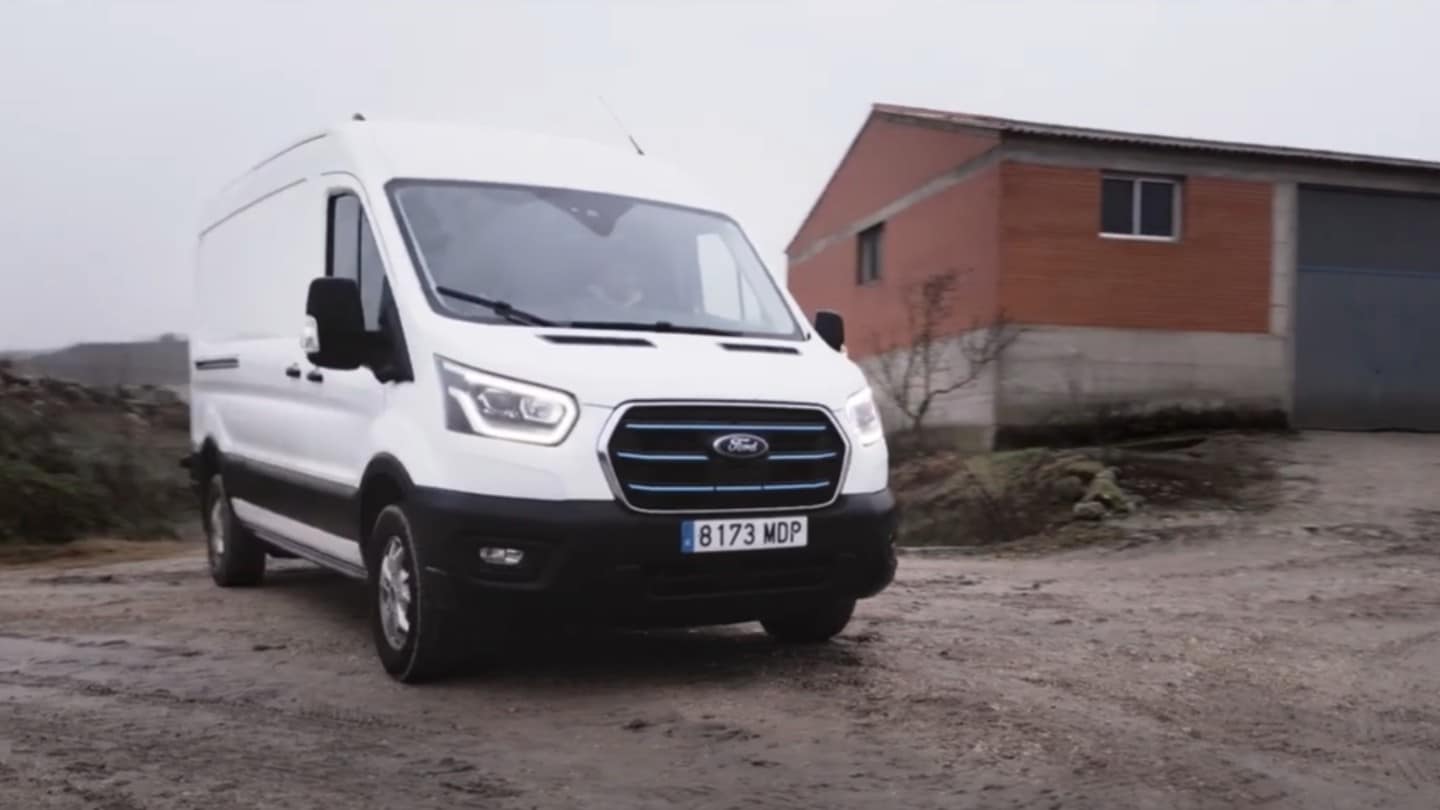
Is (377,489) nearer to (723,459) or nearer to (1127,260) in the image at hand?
(723,459)

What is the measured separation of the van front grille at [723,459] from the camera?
5.02m

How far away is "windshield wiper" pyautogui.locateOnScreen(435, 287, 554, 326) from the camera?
17.7ft

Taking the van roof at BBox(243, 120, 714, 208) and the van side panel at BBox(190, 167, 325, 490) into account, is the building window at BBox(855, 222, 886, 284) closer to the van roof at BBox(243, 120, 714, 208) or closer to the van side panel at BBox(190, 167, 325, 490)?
the van side panel at BBox(190, 167, 325, 490)

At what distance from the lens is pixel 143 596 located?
27.5 ft

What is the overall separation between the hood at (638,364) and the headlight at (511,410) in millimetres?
39

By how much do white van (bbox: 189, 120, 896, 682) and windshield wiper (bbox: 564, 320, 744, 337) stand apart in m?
0.01

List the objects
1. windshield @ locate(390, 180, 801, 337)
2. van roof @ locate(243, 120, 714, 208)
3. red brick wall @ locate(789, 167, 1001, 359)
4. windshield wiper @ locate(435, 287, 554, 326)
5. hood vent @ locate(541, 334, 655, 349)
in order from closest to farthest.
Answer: hood vent @ locate(541, 334, 655, 349) → windshield wiper @ locate(435, 287, 554, 326) → windshield @ locate(390, 180, 801, 337) → van roof @ locate(243, 120, 714, 208) → red brick wall @ locate(789, 167, 1001, 359)

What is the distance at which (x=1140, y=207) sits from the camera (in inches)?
748

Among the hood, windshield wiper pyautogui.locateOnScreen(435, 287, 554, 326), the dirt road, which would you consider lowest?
the dirt road

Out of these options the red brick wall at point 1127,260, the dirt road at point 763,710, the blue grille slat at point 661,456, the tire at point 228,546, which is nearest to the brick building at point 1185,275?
the red brick wall at point 1127,260

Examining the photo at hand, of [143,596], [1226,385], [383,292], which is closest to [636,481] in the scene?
[383,292]

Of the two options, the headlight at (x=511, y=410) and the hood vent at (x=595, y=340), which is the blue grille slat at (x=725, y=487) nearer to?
the headlight at (x=511, y=410)

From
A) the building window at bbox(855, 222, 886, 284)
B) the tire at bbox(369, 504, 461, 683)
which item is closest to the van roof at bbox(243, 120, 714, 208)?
the tire at bbox(369, 504, 461, 683)

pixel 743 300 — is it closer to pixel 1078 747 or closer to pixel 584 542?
pixel 584 542
